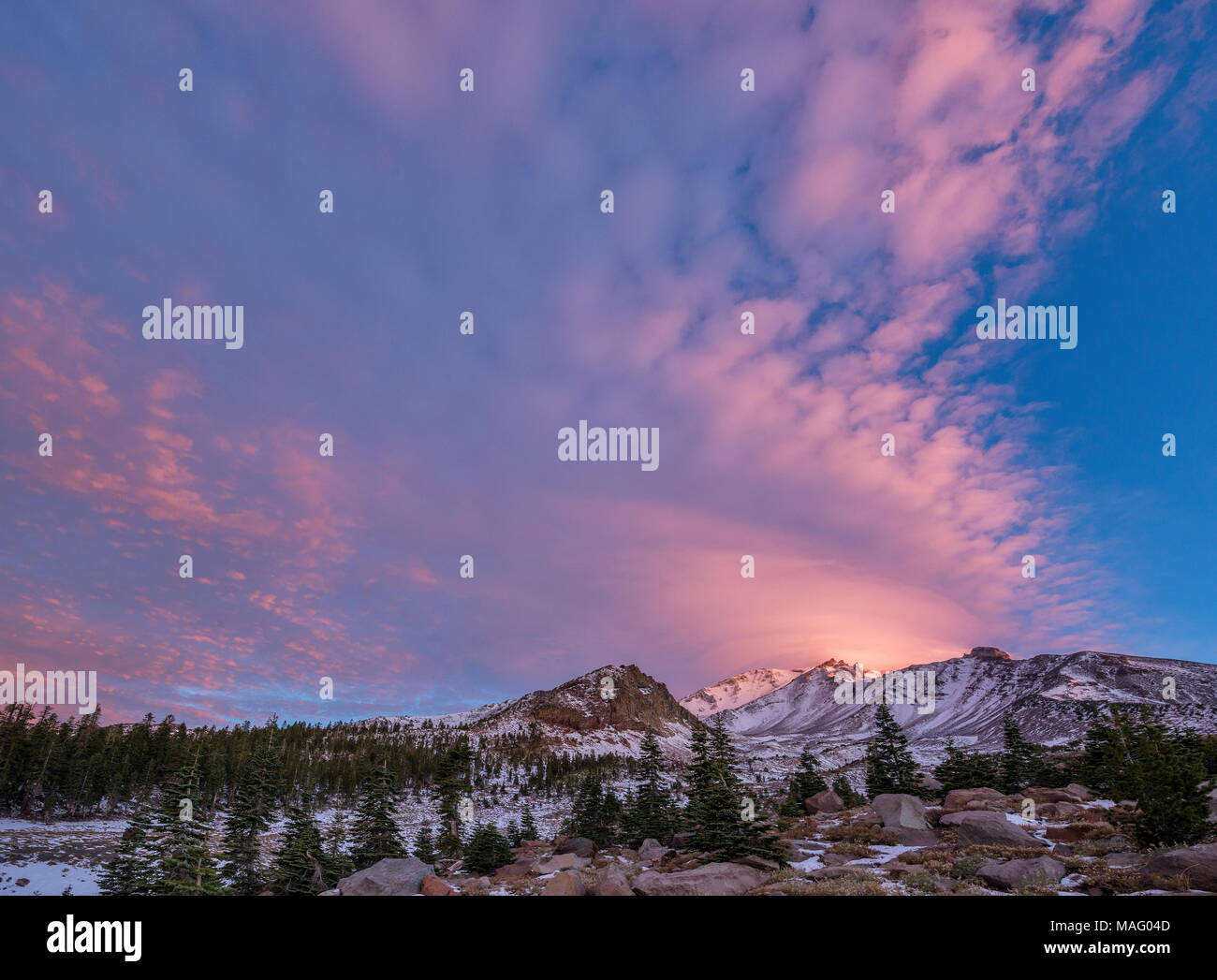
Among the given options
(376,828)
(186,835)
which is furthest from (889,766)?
(186,835)

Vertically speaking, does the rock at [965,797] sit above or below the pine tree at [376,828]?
above

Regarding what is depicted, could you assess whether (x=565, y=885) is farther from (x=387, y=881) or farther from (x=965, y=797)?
(x=965, y=797)

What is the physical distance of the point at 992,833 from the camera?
22328 mm

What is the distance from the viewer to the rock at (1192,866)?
13922mm

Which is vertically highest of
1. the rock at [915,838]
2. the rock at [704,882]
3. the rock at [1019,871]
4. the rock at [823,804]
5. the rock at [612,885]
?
the rock at [1019,871]

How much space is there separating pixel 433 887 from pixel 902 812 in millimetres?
24660

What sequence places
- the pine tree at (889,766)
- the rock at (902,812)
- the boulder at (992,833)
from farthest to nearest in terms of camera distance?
the pine tree at (889,766)
the rock at (902,812)
the boulder at (992,833)

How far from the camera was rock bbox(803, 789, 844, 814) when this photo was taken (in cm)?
4669

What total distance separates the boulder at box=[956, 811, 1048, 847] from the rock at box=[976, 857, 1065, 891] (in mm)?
5900

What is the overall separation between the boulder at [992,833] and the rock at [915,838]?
2333mm

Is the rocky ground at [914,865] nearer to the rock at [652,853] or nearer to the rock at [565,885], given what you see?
the rock at [565,885]

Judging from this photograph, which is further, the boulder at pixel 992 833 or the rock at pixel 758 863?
the rock at pixel 758 863

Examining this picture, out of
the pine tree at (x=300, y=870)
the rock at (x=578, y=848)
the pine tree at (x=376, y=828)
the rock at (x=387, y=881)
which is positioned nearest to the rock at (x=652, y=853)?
the rock at (x=578, y=848)
